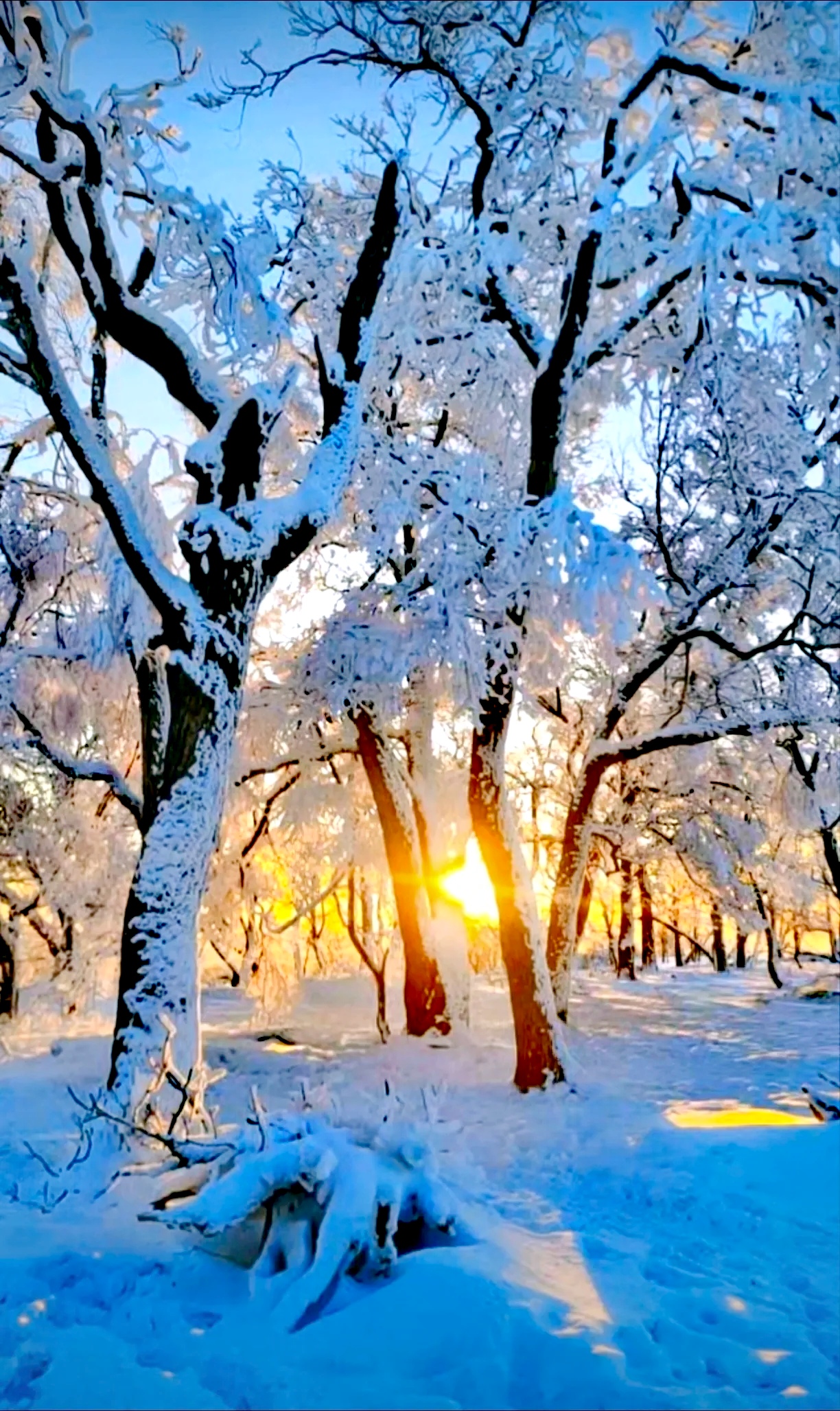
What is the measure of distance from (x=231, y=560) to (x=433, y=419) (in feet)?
23.0

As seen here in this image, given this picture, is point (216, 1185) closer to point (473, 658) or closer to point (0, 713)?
point (473, 658)

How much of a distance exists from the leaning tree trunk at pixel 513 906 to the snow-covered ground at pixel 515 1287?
0.61 meters

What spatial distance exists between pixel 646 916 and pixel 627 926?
2.99 m

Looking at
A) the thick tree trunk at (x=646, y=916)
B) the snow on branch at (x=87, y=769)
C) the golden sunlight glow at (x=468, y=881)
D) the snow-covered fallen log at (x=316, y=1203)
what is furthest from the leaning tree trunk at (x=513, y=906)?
the thick tree trunk at (x=646, y=916)

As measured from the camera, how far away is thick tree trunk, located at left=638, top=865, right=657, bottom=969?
1894cm

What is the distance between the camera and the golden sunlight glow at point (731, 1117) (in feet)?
21.1

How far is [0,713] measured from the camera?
9.32m

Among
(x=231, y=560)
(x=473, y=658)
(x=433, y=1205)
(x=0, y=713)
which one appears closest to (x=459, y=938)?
(x=473, y=658)

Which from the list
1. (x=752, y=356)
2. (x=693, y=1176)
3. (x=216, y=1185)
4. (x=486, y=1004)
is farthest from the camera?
(x=486, y=1004)

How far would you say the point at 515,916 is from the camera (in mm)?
8547

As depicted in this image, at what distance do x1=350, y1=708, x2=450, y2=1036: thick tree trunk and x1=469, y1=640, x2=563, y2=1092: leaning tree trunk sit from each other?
2.95 meters

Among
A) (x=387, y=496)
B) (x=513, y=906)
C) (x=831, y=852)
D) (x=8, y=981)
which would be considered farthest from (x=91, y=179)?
(x=831, y=852)

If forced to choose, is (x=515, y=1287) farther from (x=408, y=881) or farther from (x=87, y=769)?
(x=408, y=881)

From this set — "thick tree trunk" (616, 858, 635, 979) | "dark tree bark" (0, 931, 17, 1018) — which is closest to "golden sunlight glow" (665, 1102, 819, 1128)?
"thick tree trunk" (616, 858, 635, 979)
